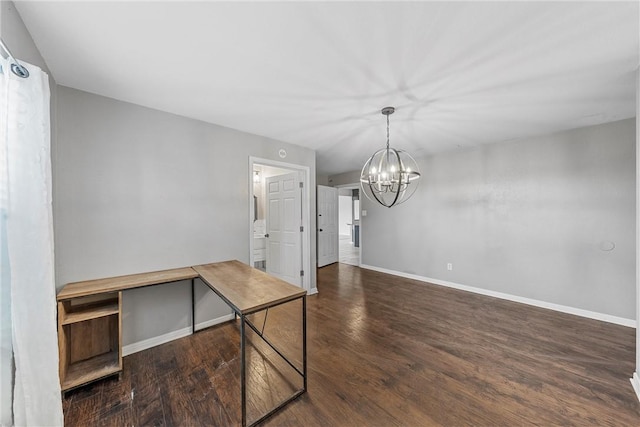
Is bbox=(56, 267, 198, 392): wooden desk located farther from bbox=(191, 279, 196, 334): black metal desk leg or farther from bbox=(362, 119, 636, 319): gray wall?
bbox=(362, 119, 636, 319): gray wall

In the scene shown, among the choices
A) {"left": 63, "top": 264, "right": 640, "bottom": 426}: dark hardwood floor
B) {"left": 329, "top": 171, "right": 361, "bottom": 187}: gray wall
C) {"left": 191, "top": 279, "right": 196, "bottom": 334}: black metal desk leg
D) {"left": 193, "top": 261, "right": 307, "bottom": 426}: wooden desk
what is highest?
{"left": 329, "top": 171, "right": 361, "bottom": 187}: gray wall

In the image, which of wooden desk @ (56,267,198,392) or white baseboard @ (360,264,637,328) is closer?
wooden desk @ (56,267,198,392)

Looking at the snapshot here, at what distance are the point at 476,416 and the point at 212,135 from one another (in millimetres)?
3435

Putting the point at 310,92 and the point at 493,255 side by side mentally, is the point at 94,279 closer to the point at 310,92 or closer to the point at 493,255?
the point at 310,92

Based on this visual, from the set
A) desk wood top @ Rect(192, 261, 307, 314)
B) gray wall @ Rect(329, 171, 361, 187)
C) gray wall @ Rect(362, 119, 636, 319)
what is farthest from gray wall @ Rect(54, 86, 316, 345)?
gray wall @ Rect(362, 119, 636, 319)

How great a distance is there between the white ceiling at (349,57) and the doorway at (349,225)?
3621 millimetres

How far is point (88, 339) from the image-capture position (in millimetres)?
1997

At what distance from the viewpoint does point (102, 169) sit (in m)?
2.13

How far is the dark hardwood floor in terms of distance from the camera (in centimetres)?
154

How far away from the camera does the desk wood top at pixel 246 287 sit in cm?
154

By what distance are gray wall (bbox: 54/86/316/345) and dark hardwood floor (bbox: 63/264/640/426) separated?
25.9 inches

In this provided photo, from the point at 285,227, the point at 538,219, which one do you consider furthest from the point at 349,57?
the point at 538,219

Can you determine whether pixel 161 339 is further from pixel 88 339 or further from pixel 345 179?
pixel 345 179

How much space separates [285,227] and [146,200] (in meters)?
2.03
